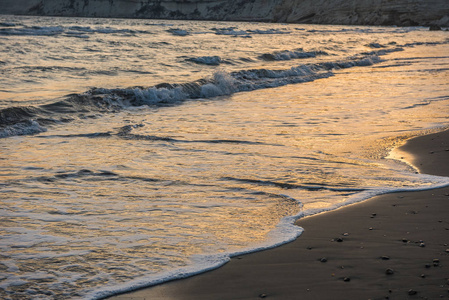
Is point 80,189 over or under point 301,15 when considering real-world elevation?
under

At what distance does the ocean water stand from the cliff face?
68135 millimetres

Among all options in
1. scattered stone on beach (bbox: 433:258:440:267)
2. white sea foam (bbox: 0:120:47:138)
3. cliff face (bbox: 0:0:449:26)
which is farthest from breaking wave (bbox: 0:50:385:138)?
cliff face (bbox: 0:0:449:26)

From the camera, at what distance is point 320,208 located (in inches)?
181

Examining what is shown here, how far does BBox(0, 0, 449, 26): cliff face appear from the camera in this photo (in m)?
78.9

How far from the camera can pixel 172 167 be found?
19.5 ft

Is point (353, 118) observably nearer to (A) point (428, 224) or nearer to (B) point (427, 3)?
(A) point (428, 224)

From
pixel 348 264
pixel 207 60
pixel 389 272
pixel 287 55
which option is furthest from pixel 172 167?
pixel 287 55

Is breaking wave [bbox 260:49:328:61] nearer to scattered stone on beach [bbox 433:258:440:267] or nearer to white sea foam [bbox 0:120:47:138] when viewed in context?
white sea foam [bbox 0:120:47:138]

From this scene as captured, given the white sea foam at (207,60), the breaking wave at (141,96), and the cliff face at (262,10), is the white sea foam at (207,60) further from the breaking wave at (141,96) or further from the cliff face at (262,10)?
the cliff face at (262,10)

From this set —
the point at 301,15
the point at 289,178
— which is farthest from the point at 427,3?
the point at 289,178

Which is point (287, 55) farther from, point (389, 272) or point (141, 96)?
point (389, 272)

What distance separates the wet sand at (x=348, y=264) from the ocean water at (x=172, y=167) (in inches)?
6.5

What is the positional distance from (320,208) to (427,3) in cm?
8087

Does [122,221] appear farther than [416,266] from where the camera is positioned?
Yes
